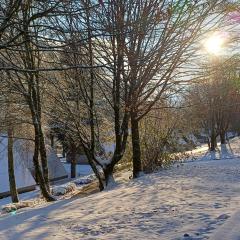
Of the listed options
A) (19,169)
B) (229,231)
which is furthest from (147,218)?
(19,169)

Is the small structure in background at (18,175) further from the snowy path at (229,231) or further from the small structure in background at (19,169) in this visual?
the snowy path at (229,231)

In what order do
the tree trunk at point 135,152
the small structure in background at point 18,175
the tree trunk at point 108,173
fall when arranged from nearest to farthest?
the tree trunk at point 108,173 < the tree trunk at point 135,152 < the small structure in background at point 18,175

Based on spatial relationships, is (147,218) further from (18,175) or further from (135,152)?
(18,175)

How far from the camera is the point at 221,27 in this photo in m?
14.7

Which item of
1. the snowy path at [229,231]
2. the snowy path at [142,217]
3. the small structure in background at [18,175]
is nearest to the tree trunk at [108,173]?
the snowy path at [142,217]

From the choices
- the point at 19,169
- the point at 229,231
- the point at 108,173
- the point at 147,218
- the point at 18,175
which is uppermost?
the point at 19,169

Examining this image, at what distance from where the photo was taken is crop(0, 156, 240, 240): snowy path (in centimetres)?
639

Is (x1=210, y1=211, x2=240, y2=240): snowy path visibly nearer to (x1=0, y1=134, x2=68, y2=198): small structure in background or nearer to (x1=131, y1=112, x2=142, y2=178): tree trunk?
(x1=131, y1=112, x2=142, y2=178): tree trunk

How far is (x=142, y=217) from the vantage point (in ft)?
24.6

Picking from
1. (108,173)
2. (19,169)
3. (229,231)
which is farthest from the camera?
(19,169)

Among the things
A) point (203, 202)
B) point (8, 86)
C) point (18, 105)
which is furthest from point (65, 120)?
point (203, 202)

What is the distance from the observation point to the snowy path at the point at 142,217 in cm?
639

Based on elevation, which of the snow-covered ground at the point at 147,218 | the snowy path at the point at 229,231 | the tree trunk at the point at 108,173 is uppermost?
the tree trunk at the point at 108,173

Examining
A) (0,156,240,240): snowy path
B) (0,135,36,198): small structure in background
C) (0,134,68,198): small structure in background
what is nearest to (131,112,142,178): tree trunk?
(0,156,240,240): snowy path
